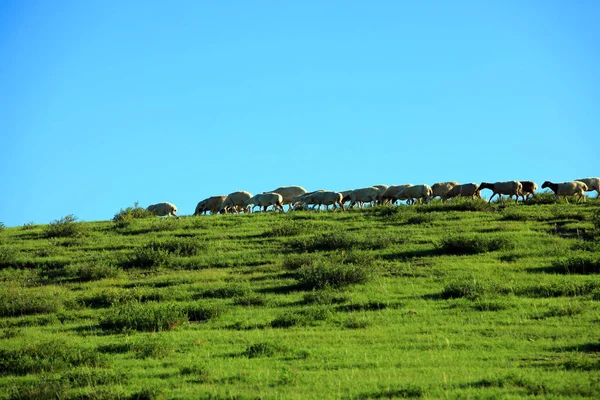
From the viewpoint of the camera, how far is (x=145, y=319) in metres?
16.1

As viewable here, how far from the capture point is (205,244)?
84.3ft

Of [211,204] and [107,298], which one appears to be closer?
[107,298]

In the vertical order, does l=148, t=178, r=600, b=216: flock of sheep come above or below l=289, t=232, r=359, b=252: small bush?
above

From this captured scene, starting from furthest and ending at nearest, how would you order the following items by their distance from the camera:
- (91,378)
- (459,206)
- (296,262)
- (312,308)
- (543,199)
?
(543,199)
(459,206)
(296,262)
(312,308)
(91,378)

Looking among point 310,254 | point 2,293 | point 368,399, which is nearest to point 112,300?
point 2,293

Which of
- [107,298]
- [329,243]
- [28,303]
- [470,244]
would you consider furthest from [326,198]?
[28,303]

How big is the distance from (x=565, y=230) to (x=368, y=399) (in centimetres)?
1728

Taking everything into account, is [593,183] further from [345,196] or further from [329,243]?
[329,243]

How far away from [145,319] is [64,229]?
15288mm

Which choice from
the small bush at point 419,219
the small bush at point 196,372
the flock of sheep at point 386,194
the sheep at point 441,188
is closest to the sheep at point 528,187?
the flock of sheep at point 386,194

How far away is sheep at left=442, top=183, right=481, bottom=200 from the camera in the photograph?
1489 inches

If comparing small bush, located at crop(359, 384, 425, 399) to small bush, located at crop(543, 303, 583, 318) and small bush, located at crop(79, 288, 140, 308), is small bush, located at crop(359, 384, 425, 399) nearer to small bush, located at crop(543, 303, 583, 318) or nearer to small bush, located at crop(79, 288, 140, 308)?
small bush, located at crop(543, 303, 583, 318)

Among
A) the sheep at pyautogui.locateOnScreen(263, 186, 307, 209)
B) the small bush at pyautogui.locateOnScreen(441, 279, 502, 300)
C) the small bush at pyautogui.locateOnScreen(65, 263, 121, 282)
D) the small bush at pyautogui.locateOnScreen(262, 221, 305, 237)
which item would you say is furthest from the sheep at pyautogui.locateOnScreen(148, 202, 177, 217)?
the small bush at pyautogui.locateOnScreen(441, 279, 502, 300)

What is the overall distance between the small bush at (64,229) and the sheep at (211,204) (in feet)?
43.0
